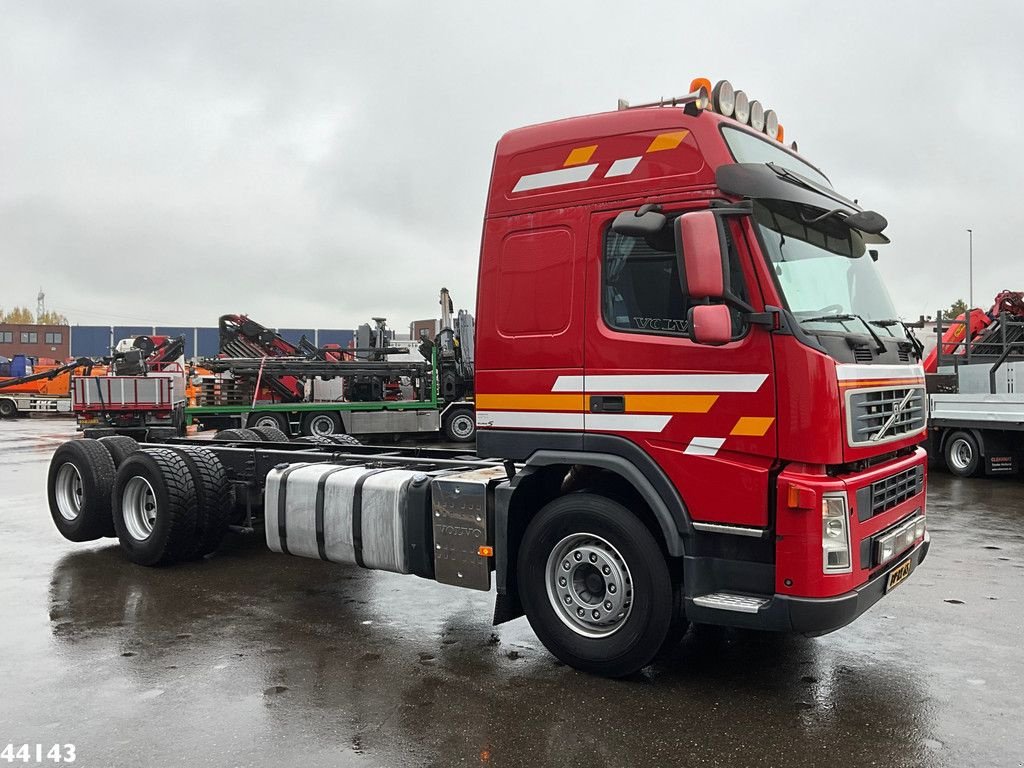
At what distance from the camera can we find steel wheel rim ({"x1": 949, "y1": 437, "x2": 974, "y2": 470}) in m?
13.7

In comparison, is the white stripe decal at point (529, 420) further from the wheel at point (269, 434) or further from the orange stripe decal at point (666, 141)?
the wheel at point (269, 434)

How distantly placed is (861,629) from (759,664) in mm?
1079

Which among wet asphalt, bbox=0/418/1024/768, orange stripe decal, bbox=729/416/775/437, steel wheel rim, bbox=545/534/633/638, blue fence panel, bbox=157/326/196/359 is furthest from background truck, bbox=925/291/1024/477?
blue fence panel, bbox=157/326/196/359

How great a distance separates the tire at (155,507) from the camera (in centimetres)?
723

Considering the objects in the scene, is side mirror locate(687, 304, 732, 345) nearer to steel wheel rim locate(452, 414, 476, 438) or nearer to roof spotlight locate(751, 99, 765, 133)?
roof spotlight locate(751, 99, 765, 133)

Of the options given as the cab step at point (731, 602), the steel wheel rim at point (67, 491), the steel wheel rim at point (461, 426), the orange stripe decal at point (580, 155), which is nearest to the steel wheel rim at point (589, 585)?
the cab step at point (731, 602)

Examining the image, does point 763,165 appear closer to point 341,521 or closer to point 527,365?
point 527,365

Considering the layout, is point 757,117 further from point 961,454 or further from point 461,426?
point 461,426

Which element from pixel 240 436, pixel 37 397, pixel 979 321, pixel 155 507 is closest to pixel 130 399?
pixel 240 436

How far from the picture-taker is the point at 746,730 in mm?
4109

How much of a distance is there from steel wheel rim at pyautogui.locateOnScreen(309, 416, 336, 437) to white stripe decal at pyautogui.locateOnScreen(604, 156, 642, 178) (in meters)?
16.7

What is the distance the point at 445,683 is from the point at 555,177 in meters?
3.11

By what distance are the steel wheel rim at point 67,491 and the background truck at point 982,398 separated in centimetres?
1299

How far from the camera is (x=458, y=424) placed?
21391 millimetres
